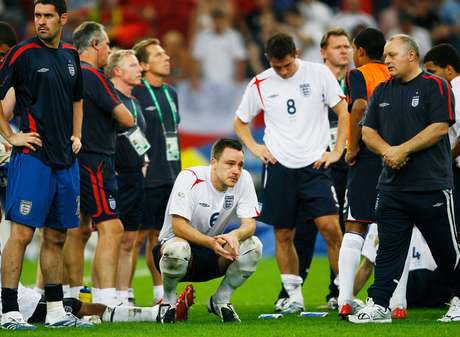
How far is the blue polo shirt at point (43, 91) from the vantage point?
894 cm

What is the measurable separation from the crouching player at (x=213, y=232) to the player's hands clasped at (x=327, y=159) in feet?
4.25

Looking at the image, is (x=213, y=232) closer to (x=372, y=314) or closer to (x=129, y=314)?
(x=129, y=314)

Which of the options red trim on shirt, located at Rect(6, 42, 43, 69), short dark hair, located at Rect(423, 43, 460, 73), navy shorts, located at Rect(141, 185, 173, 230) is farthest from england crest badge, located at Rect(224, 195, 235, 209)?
navy shorts, located at Rect(141, 185, 173, 230)

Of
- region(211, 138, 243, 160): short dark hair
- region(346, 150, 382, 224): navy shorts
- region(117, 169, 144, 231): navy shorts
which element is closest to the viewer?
region(211, 138, 243, 160): short dark hair

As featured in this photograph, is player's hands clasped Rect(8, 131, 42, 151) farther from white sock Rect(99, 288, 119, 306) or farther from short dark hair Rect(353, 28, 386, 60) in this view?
short dark hair Rect(353, 28, 386, 60)

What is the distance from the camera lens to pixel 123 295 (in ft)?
36.8

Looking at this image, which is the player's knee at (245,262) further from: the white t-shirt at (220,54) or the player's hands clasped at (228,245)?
the white t-shirt at (220,54)

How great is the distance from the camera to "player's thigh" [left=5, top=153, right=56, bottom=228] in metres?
8.86

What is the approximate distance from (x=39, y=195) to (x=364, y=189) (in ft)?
9.29

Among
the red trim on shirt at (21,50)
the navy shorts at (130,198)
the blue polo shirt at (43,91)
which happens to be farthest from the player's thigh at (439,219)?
the navy shorts at (130,198)

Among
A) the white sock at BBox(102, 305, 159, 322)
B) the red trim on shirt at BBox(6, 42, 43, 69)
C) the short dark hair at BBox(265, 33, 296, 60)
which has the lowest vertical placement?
the white sock at BBox(102, 305, 159, 322)

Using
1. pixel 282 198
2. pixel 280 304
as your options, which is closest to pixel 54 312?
pixel 280 304

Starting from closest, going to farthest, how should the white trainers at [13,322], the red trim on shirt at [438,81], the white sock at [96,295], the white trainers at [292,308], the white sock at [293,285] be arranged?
the white trainers at [13,322]
the red trim on shirt at [438,81]
the white sock at [96,295]
the white trainers at [292,308]
the white sock at [293,285]

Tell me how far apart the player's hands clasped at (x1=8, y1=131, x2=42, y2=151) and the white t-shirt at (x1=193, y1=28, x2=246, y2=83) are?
376 inches
